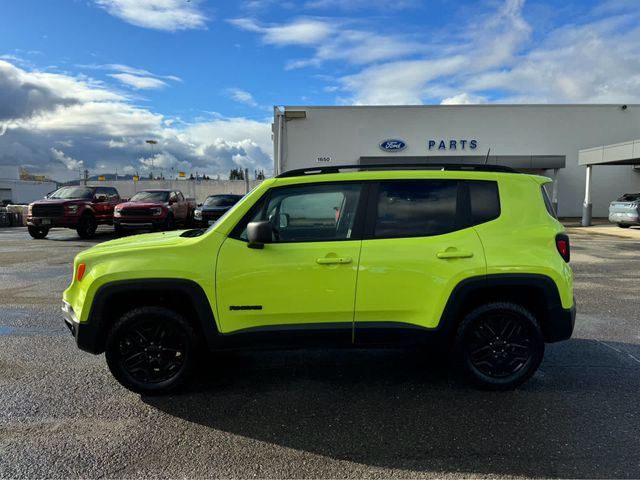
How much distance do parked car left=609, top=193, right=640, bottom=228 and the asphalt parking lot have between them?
57.8ft

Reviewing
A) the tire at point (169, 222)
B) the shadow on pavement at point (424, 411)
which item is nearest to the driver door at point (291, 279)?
the shadow on pavement at point (424, 411)

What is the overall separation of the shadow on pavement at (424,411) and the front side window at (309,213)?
1.33 metres

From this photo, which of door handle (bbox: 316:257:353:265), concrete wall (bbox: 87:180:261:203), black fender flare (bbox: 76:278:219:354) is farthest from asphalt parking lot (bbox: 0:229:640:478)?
concrete wall (bbox: 87:180:261:203)

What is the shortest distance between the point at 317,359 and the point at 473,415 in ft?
5.37

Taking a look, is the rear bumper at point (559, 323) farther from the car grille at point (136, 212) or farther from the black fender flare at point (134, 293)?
the car grille at point (136, 212)

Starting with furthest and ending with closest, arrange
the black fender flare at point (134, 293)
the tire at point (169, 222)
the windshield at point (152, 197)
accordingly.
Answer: the windshield at point (152, 197)
the tire at point (169, 222)
the black fender flare at point (134, 293)

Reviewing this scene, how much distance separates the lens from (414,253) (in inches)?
141

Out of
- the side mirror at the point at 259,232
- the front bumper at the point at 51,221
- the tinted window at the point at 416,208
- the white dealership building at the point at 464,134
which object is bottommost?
the front bumper at the point at 51,221

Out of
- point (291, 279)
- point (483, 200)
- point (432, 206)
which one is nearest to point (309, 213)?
point (291, 279)

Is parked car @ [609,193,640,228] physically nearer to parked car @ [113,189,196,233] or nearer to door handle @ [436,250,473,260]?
parked car @ [113,189,196,233]

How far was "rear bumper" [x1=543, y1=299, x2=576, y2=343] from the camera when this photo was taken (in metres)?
3.72

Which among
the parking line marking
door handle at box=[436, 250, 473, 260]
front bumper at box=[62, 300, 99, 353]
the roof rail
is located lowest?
the parking line marking

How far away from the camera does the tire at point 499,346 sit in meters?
3.74

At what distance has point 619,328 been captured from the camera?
18.0ft
